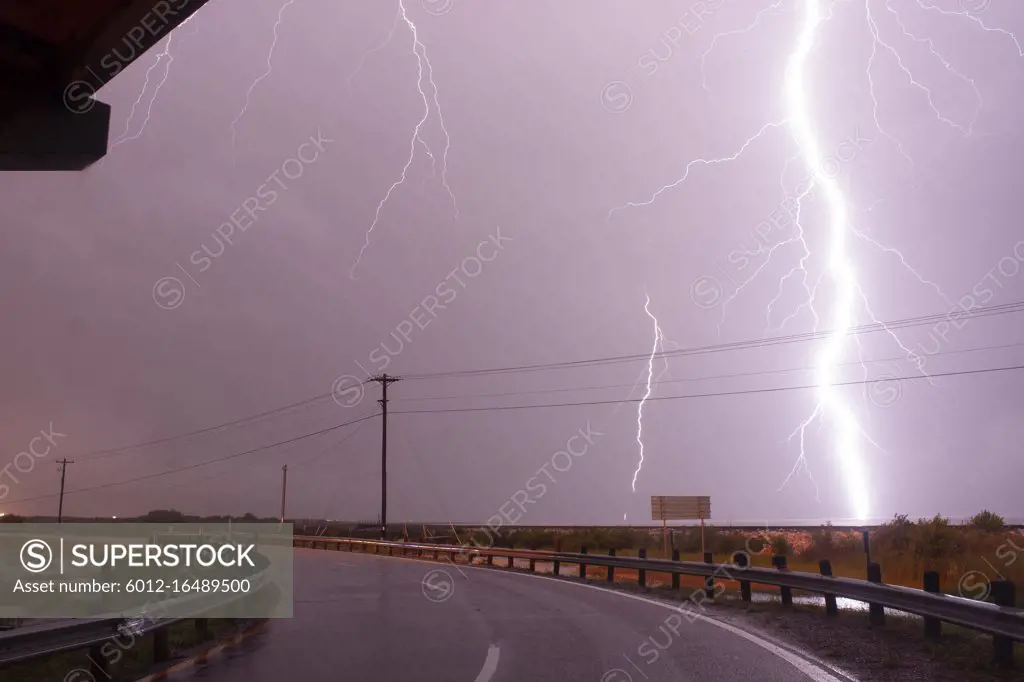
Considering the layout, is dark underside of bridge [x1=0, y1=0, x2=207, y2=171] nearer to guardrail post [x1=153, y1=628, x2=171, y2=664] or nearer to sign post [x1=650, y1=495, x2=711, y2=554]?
guardrail post [x1=153, y1=628, x2=171, y2=664]

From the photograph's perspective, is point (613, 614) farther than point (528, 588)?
No

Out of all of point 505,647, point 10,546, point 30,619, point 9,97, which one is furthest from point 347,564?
point 9,97

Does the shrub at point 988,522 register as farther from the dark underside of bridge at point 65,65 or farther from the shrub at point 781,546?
the dark underside of bridge at point 65,65

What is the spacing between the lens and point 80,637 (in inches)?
293

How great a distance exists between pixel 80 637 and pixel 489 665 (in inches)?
154

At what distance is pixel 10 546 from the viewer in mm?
31359

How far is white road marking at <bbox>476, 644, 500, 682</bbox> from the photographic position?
26.8 ft

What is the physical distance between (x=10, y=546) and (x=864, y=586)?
31290 millimetres

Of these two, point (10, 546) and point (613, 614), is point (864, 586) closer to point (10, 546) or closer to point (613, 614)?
point (613, 614)

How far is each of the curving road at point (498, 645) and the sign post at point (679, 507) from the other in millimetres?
6397

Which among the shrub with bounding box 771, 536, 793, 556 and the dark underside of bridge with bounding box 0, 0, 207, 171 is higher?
the dark underside of bridge with bounding box 0, 0, 207, 171

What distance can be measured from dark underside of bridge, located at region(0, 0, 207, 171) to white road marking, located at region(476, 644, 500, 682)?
225 inches

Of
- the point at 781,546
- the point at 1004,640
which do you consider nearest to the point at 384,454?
the point at 781,546

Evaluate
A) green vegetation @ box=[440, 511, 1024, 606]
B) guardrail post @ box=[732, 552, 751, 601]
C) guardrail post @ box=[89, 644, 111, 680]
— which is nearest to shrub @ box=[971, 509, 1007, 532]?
green vegetation @ box=[440, 511, 1024, 606]
